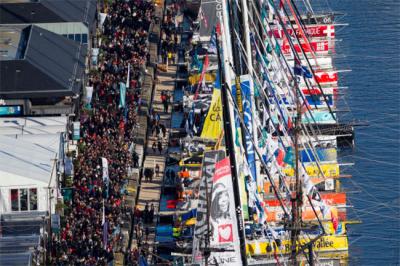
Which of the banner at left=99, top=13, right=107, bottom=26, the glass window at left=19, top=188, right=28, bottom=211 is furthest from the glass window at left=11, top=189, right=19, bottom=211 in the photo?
the banner at left=99, top=13, right=107, bottom=26

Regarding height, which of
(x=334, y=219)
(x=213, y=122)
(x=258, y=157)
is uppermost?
(x=213, y=122)

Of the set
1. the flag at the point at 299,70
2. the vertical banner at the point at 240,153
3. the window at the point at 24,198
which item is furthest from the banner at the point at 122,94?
the vertical banner at the point at 240,153

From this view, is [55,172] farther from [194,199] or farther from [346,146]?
[346,146]

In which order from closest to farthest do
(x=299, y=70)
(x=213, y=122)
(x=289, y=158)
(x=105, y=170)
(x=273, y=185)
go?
(x=273, y=185) < (x=289, y=158) < (x=105, y=170) < (x=213, y=122) < (x=299, y=70)

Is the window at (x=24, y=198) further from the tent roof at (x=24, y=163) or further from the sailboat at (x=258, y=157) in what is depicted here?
the sailboat at (x=258, y=157)

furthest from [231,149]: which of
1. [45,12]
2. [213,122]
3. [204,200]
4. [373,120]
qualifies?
[45,12]

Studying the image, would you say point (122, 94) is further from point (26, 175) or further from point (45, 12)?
point (26, 175)
